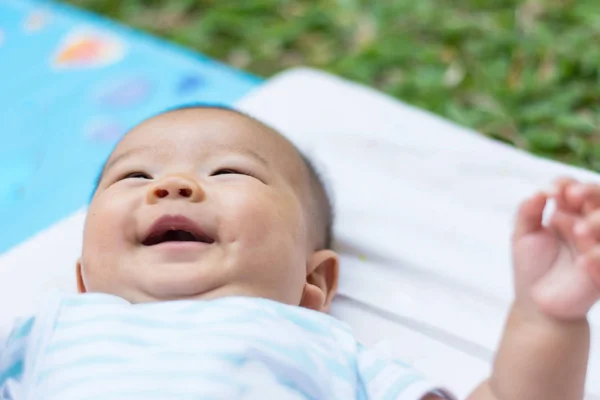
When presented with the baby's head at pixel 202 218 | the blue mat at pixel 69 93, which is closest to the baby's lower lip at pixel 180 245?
the baby's head at pixel 202 218

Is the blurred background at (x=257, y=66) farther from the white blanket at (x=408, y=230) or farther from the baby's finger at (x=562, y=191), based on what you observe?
the baby's finger at (x=562, y=191)

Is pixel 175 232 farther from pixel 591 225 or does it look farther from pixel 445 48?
pixel 445 48

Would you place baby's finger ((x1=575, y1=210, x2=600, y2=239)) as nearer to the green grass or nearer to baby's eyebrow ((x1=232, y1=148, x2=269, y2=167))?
baby's eyebrow ((x1=232, y1=148, x2=269, y2=167))

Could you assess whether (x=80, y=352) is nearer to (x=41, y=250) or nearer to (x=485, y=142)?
(x=41, y=250)

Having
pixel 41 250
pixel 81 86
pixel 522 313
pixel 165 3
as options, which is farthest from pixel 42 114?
pixel 522 313

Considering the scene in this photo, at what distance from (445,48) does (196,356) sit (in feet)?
4.06

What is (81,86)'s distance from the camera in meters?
1.79

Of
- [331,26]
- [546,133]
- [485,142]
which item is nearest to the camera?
[485,142]

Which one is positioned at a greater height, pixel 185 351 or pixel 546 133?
pixel 185 351

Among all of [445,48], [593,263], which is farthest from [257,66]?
[593,263]

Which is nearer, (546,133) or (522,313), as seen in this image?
(522,313)

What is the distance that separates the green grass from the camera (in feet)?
5.56

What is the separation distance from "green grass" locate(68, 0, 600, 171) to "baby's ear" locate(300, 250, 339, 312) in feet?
2.01

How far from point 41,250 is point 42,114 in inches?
18.8
